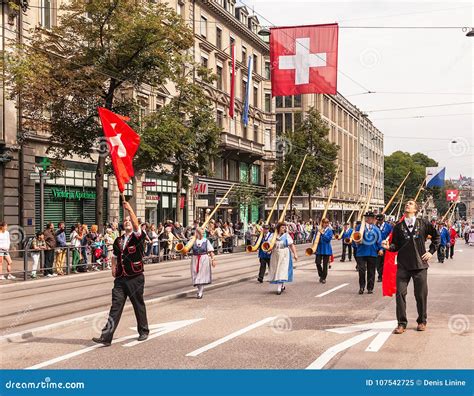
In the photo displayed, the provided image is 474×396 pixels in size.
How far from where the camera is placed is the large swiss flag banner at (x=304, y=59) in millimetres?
16875

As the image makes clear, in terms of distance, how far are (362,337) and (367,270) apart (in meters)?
5.80

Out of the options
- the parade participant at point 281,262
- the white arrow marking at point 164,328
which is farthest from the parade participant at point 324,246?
the white arrow marking at point 164,328

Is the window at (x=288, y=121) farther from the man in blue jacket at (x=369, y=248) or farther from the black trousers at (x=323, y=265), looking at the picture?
the man in blue jacket at (x=369, y=248)

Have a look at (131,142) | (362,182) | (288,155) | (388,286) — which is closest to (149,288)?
(131,142)

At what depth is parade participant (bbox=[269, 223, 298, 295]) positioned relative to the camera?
13.8 metres

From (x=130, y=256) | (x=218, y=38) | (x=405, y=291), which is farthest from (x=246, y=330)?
(x=218, y=38)

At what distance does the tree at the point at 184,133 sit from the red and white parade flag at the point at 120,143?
1342 centimetres

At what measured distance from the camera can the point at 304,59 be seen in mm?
17062

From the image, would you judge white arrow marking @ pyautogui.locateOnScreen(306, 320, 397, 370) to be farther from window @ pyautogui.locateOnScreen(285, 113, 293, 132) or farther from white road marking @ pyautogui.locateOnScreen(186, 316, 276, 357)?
window @ pyautogui.locateOnScreen(285, 113, 293, 132)

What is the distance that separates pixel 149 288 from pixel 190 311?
3.94m

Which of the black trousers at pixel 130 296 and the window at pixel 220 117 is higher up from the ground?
the window at pixel 220 117

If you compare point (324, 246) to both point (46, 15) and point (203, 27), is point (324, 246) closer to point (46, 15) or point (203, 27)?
point (46, 15)

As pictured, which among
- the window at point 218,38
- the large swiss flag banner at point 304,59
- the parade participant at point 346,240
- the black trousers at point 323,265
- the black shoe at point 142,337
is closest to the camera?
the black shoe at point 142,337
